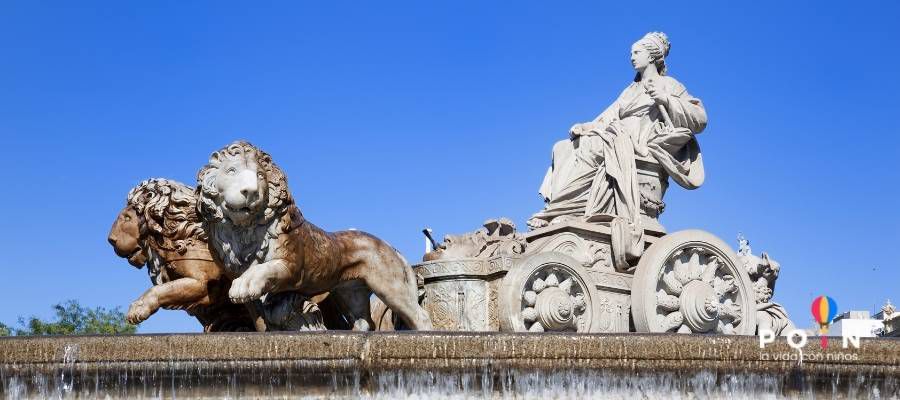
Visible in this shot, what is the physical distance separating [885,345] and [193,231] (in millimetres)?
4555

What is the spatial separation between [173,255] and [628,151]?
399cm

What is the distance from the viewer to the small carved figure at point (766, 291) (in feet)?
36.3

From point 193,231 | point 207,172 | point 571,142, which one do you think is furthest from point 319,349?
point 571,142

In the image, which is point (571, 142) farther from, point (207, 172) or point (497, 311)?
point (207, 172)

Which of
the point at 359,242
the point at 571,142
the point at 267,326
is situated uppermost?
the point at 571,142

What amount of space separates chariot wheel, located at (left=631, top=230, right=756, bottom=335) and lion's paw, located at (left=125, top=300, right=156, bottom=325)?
365cm

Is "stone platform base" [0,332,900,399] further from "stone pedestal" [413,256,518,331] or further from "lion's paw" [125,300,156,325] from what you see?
"stone pedestal" [413,256,518,331]

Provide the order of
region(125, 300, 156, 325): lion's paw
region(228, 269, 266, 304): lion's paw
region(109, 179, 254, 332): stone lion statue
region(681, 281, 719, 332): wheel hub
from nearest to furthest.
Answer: region(228, 269, 266, 304): lion's paw < region(125, 300, 156, 325): lion's paw < region(109, 179, 254, 332): stone lion statue < region(681, 281, 719, 332): wheel hub

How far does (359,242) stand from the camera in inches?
354

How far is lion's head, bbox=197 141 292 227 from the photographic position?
26.7 ft

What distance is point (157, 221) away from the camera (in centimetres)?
920

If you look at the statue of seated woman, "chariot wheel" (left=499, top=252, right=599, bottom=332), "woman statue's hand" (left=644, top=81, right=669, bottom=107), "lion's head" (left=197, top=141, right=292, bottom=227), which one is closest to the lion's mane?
"lion's head" (left=197, top=141, right=292, bottom=227)

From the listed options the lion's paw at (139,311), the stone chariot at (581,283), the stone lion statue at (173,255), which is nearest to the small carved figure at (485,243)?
the stone chariot at (581,283)

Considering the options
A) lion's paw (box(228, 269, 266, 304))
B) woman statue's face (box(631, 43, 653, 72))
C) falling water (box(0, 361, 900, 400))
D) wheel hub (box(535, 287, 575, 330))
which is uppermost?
woman statue's face (box(631, 43, 653, 72))
